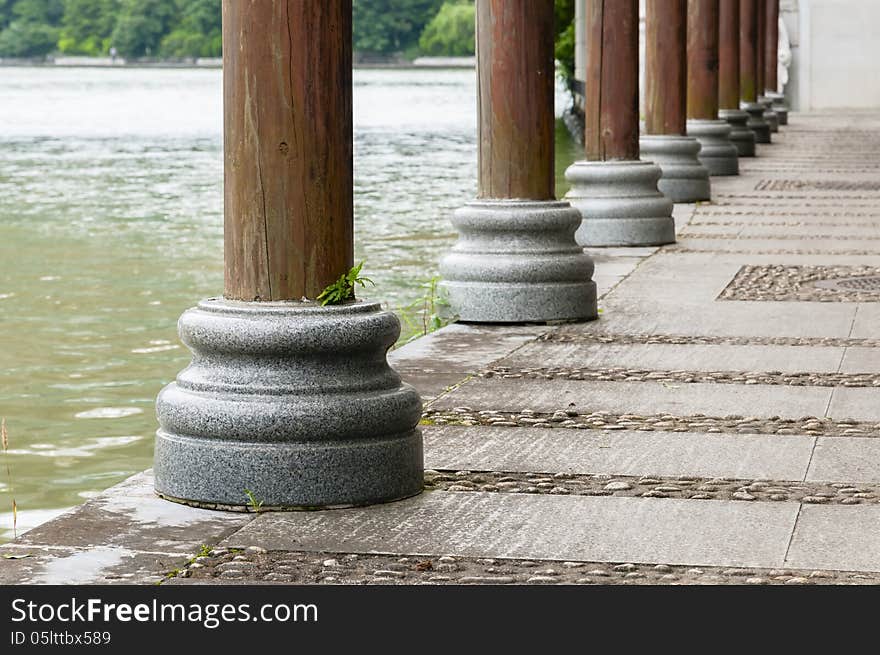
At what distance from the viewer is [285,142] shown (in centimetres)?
557

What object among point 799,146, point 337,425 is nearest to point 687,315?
point 337,425

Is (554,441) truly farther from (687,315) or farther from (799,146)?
(799,146)

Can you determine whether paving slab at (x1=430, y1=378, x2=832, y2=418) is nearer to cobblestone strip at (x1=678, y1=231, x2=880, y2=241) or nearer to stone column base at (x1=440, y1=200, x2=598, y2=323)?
stone column base at (x1=440, y1=200, x2=598, y2=323)

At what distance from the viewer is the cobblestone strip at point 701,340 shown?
8.72 meters

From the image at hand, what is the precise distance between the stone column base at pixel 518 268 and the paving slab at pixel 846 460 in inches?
126

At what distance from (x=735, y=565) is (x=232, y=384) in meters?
1.65

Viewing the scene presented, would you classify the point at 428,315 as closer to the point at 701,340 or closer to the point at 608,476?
the point at 701,340

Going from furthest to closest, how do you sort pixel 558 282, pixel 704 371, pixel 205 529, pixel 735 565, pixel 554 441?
1. pixel 558 282
2. pixel 704 371
3. pixel 554 441
4. pixel 205 529
5. pixel 735 565

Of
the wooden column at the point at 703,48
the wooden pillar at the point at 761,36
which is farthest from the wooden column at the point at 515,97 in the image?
the wooden pillar at the point at 761,36

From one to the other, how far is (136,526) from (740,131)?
21247mm

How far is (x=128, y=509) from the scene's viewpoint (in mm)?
5508

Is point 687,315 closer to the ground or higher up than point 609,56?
closer to the ground

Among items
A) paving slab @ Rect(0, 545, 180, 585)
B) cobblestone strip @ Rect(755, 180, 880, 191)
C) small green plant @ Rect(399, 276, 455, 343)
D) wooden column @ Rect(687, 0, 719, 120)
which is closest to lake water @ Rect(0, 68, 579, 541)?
small green plant @ Rect(399, 276, 455, 343)

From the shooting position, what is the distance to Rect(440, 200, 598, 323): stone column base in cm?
948
